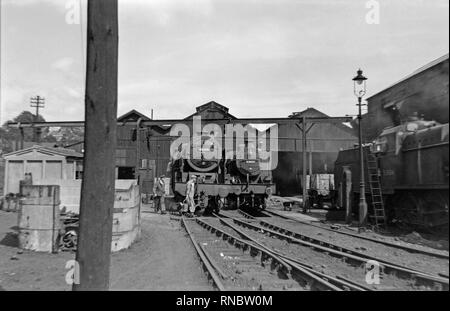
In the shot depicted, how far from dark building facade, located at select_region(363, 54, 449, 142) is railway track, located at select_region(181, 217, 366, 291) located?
1.87 metres

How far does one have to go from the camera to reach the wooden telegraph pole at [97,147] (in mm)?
3182

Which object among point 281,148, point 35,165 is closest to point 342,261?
point 35,165

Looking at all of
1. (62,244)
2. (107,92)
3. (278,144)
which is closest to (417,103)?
(107,92)

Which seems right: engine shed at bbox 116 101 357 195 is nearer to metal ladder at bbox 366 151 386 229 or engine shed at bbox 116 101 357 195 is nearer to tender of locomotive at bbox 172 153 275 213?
tender of locomotive at bbox 172 153 275 213

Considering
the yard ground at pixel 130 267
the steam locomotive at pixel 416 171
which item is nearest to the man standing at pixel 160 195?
the yard ground at pixel 130 267

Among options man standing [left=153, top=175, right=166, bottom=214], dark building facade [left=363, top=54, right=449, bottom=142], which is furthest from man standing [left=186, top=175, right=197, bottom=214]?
dark building facade [left=363, top=54, right=449, bottom=142]

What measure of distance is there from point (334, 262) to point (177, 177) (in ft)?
41.3

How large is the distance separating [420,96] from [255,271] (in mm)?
5067

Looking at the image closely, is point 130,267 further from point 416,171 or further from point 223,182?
point 223,182

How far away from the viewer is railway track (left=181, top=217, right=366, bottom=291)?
5.02 meters

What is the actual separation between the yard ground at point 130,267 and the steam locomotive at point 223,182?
24.5 feet

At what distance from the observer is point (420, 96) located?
2.06 metres

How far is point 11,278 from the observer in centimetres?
656
